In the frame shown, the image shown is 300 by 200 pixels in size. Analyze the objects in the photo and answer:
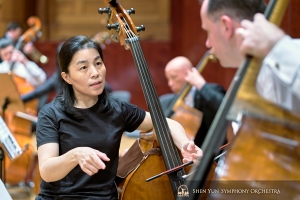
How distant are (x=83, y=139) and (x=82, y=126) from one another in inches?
2.3

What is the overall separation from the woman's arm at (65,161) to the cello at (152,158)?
321mm

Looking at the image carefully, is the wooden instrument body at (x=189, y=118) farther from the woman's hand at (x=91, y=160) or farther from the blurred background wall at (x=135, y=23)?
the blurred background wall at (x=135, y=23)

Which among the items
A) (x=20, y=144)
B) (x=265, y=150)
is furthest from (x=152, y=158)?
(x=20, y=144)

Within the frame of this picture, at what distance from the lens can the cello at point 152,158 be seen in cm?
198

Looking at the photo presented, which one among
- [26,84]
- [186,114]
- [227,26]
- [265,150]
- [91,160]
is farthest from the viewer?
[26,84]

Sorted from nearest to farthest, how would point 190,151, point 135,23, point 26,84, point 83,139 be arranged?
point 190,151 < point 83,139 < point 26,84 < point 135,23

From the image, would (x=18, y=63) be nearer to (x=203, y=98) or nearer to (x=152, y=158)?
(x=203, y=98)

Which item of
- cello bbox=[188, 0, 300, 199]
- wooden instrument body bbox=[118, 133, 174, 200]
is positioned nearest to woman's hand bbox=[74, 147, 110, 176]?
wooden instrument body bbox=[118, 133, 174, 200]

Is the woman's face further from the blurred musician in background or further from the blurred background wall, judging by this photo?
the blurred background wall

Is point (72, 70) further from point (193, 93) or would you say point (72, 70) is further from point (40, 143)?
point (193, 93)

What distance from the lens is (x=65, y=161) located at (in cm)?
176

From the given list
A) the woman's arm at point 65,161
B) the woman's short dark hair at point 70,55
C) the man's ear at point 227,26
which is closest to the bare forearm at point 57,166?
the woman's arm at point 65,161

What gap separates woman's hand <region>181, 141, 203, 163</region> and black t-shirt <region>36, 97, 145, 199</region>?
315mm

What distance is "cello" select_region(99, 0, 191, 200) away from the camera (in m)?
1.98
